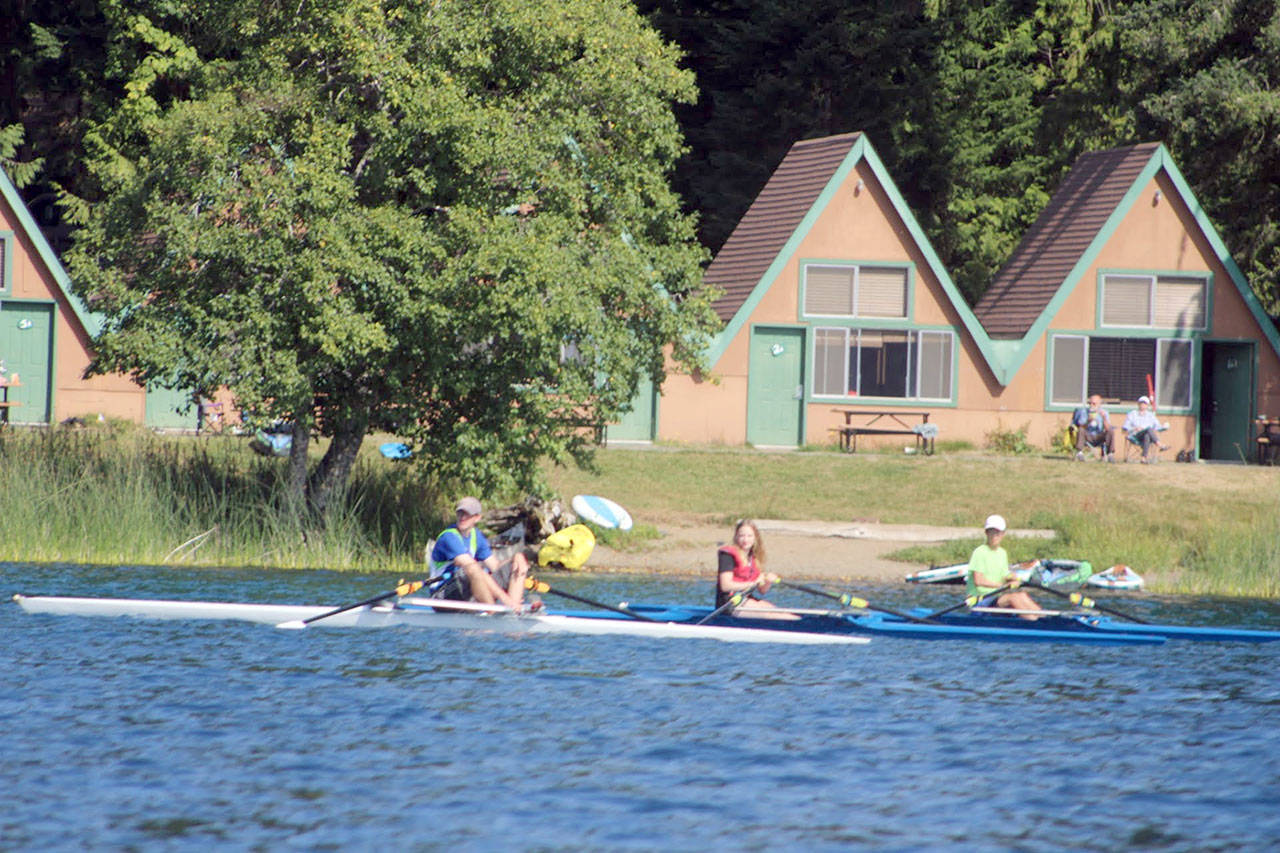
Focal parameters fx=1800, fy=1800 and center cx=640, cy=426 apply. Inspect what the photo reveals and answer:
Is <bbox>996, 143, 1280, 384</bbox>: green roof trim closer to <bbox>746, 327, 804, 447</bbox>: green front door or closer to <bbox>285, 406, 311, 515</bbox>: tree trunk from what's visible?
<bbox>746, 327, 804, 447</bbox>: green front door

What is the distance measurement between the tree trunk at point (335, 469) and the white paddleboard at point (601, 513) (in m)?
3.26

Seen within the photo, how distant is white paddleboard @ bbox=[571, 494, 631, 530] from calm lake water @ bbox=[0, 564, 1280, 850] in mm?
7425

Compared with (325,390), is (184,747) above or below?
below

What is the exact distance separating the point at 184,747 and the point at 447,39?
12.2m

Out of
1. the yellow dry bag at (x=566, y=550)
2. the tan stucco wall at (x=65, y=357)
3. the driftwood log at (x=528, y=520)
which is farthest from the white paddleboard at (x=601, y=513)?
the tan stucco wall at (x=65, y=357)

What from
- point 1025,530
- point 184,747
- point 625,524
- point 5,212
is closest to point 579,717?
point 184,747

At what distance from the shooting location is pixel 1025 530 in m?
26.0

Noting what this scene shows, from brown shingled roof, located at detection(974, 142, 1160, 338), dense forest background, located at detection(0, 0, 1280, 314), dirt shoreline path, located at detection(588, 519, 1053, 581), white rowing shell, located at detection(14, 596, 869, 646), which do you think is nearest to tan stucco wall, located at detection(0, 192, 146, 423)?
dense forest background, located at detection(0, 0, 1280, 314)

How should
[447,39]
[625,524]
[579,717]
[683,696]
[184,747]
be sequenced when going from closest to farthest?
1. [184,747]
2. [579,717]
3. [683,696]
4. [447,39]
5. [625,524]

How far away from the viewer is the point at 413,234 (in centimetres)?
2181

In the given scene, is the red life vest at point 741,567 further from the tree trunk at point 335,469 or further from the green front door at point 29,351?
the green front door at point 29,351

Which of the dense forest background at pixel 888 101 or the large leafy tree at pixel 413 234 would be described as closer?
the large leafy tree at pixel 413 234

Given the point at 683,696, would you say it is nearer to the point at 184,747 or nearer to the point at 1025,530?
the point at 184,747

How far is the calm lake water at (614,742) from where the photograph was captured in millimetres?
10422
